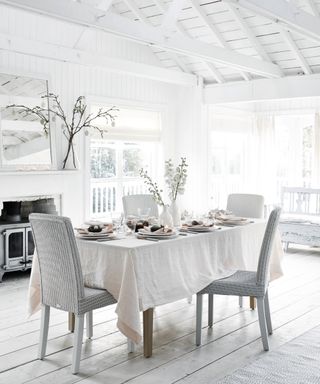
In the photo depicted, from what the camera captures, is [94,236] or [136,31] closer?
[94,236]

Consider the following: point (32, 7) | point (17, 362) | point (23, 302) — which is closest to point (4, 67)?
point (32, 7)

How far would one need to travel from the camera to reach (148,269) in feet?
11.5

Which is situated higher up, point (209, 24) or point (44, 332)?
point (209, 24)

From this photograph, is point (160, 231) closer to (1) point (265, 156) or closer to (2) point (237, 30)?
(2) point (237, 30)

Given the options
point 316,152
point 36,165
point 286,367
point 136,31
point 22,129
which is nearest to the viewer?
point 286,367

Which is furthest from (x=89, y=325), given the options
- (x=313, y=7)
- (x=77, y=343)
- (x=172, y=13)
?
(x=313, y=7)

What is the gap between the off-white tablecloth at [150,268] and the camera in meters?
3.37

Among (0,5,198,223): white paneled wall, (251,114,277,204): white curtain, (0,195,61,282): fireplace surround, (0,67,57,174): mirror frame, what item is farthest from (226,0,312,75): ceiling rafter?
(0,195,61,282): fireplace surround

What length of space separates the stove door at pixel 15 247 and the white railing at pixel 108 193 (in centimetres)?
160

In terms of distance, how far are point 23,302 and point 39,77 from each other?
2829 mm

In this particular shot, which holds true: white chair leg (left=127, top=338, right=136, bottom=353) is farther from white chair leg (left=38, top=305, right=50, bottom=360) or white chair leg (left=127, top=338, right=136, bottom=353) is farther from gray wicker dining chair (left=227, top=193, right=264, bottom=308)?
gray wicker dining chair (left=227, top=193, right=264, bottom=308)

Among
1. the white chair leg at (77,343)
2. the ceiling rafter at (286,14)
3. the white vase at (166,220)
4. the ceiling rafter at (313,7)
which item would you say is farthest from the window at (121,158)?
the white chair leg at (77,343)

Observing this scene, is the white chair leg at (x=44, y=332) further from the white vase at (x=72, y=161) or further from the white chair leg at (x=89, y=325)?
the white vase at (x=72, y=161)

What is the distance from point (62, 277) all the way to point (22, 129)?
3.30 metres
